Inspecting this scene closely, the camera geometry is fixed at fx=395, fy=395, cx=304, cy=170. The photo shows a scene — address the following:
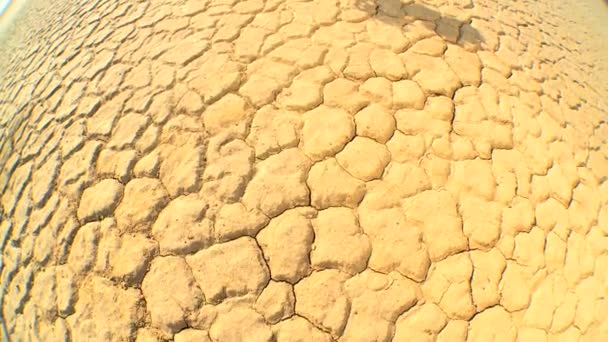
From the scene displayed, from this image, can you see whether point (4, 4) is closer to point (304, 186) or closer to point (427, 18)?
point (427, 18)

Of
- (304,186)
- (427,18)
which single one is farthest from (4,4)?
(304,186)

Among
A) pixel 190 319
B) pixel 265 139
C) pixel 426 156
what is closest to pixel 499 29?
pixel 426 156

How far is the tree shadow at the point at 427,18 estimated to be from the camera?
6.08 feet

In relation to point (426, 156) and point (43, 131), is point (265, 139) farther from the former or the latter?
point (43, 131)

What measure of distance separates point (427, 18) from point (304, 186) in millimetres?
1162

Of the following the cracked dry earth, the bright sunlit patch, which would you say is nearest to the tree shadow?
the cracked dry earth

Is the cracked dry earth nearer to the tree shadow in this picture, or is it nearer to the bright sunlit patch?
the tree shadow

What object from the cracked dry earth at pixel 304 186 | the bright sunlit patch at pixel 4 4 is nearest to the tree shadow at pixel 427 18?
the cracked dry earth at pixel 304 186

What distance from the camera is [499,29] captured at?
2.04 m

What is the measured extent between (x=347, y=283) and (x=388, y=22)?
4.12 ft

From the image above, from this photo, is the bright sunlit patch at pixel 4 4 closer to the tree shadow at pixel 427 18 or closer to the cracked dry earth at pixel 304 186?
the cracked dry earth at pixel 304 186

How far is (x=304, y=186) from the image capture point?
4.27ft

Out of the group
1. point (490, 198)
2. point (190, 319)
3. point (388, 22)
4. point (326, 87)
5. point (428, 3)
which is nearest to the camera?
point (190, 319)

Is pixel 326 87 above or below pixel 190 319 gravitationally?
above
